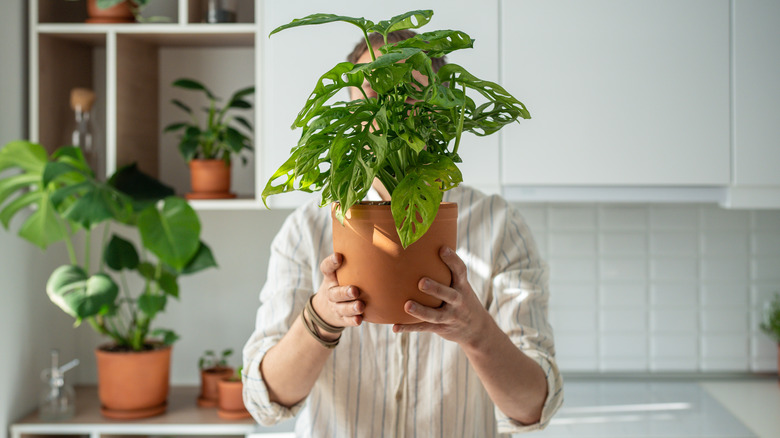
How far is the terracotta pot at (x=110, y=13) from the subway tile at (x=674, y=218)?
164cm

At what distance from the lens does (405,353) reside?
116 cm

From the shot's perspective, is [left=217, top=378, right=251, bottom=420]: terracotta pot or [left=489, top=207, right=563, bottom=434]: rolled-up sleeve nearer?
[left=489, top=207, right=563, bottom=434]: rolled-up sleeve

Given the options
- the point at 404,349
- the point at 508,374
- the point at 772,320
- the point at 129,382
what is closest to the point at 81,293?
the point at 129,382

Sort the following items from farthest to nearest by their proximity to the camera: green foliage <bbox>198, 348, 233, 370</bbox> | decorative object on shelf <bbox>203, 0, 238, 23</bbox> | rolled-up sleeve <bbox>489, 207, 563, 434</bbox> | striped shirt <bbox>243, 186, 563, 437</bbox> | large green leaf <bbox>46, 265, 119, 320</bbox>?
green foliage <bbox>198, 348, 233, 370</bbox>, decorative object on shelf <bbox>203, 0, 238, 23</bbox>, large green leaf <bbox>46, 265, 119, 320</bbox>, striped shirt <bbox>243, 186, 563, 437</bbox>, rolled-up sleeve <bbox>489, 207, 563, 434</bbox>

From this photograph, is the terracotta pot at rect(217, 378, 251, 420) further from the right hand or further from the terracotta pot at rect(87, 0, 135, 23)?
the right hand

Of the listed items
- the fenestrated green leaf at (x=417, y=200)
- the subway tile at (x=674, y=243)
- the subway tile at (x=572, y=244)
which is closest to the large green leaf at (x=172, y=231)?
the subway tile at (x=572, y=244)

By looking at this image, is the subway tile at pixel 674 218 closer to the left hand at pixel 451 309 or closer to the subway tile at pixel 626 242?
the subway tile at pixel 626 242

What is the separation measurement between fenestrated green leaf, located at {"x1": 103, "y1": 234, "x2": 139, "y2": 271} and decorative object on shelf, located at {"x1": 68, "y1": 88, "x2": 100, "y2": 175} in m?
0.24

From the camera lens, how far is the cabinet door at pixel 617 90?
5.69 ft

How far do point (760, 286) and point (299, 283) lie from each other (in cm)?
162

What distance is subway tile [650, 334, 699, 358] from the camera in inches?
83.4

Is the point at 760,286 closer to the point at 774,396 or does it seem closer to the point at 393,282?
A: the point at 774,396

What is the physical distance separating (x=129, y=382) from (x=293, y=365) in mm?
1025

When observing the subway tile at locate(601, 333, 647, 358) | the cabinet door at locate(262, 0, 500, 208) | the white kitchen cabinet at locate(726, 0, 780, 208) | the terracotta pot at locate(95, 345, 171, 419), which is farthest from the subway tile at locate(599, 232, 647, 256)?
the terracotta pot at locate(95, 345, 171, 419)
